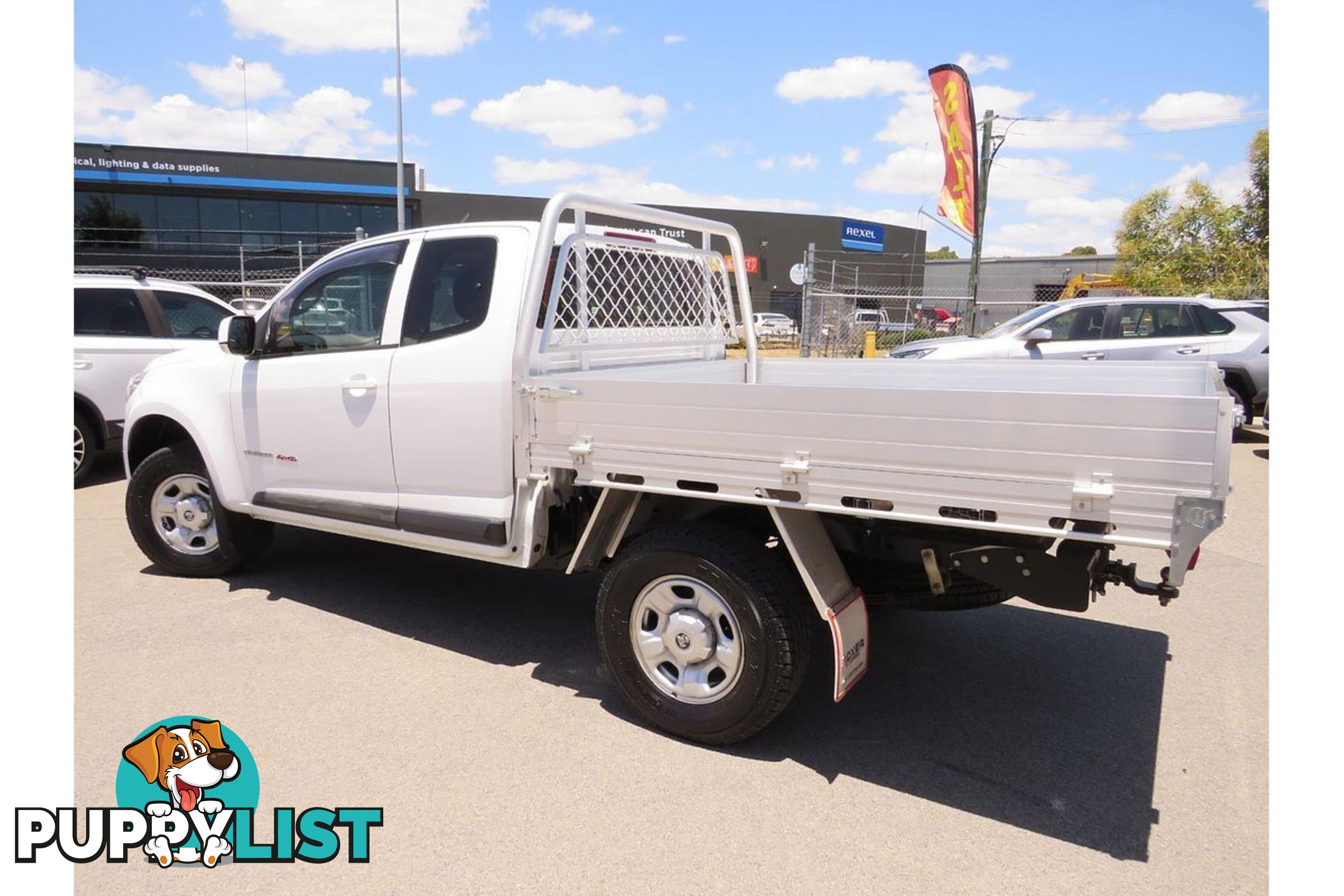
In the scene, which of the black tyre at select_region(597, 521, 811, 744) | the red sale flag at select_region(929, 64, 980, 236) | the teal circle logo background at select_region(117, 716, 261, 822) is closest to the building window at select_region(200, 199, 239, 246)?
the red sale flag at select_region(929, 64, 980, 236)

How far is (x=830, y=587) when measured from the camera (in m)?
3.31

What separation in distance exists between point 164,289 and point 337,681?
6308 millimetres

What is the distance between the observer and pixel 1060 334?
11.3 m

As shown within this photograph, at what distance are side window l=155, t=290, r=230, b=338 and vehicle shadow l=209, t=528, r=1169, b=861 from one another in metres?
4.01

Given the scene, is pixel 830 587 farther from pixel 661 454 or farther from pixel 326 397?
pixel 326 397

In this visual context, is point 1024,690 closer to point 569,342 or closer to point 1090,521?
point 1090,521

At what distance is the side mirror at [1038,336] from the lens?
1080cm

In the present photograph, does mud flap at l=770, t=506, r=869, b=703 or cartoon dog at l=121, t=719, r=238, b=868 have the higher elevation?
mud flap at l=770, t=506, r=869, b=703

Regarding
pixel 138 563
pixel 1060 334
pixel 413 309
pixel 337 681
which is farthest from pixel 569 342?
pixel 1060 334

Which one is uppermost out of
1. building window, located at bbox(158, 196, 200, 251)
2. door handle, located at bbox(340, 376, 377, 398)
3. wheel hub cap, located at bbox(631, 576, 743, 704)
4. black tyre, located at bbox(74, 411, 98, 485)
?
building window, located at bbox(158, 196, 200, 251)

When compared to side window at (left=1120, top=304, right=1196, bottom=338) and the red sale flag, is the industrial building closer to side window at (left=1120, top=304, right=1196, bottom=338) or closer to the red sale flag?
the red sale flag

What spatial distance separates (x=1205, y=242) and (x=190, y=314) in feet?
91.4

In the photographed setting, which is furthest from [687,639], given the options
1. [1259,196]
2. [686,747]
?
[1259,196]

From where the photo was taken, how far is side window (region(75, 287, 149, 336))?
26.8 ft
